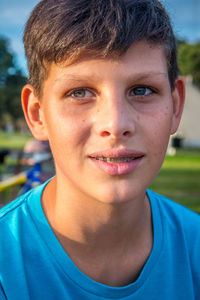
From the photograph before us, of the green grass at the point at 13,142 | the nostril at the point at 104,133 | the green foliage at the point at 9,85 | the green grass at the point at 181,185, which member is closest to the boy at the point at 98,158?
the nostril at the point at 104,133

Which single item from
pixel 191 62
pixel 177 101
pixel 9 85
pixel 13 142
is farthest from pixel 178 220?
pixel 191 62

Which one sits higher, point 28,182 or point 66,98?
point 66,98

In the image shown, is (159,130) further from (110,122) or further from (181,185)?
(181,185)

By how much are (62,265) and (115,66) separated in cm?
90

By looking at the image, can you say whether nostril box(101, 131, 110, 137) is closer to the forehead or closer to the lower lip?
the lower lip

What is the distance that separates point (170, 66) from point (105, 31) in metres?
0.41

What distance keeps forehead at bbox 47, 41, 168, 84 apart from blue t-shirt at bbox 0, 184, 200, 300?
67 cm

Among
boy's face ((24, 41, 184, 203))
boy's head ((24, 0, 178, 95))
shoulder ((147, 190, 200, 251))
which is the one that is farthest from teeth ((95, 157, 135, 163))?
shoulder ((147, 190, 200, 251))

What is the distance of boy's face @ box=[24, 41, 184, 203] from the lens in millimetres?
1442

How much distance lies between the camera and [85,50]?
1.51 metres

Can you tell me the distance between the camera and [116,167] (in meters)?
1.47

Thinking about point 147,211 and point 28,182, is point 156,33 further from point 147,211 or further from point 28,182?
point 28,182

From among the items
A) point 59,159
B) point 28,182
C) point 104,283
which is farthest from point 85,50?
point 28,182

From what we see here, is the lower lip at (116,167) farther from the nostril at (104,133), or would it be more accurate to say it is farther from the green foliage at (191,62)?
the green foliage at (191,62)
